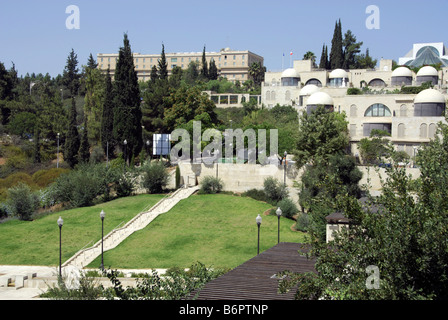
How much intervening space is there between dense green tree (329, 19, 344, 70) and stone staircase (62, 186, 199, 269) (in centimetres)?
4549

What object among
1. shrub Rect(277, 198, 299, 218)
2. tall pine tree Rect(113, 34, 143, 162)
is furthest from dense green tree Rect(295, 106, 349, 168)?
tall pine tree Rect(113, 34, 143, 162)

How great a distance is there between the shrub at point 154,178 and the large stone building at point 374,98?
1761cm

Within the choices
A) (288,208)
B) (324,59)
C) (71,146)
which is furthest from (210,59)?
(288,208)

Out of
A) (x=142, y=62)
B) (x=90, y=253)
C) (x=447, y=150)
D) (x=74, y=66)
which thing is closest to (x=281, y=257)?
(x=447, y=150)

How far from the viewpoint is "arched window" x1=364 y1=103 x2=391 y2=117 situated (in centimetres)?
6253

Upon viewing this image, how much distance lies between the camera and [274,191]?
4703 cm

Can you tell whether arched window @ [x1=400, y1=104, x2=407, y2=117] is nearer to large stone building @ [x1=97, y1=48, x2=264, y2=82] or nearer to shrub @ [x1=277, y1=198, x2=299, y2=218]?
shrub @ [x1=277, y1=198, x2=299, y2=218]

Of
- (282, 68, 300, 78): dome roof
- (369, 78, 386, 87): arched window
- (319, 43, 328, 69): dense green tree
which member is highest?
(319, 43, 328, 69): dense green tree

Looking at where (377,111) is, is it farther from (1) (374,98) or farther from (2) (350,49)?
(2) (350,49)

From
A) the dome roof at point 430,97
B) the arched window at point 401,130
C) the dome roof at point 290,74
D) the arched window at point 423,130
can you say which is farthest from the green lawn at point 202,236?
the dome roof at point 290,74

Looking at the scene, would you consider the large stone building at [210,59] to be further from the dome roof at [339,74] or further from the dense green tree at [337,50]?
the dome roof at [339,74]

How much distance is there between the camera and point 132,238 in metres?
38.4

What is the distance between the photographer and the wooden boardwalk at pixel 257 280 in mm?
14625
